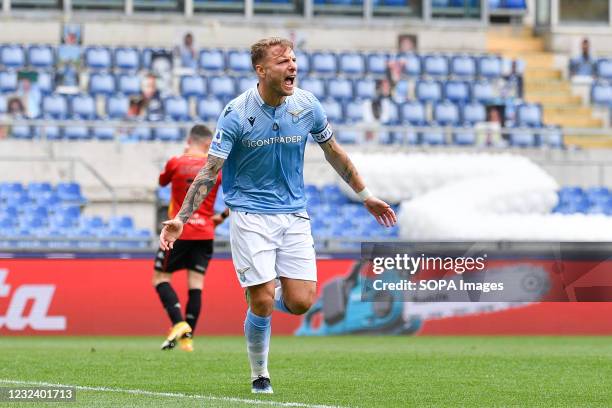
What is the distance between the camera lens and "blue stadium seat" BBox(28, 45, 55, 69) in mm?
26562

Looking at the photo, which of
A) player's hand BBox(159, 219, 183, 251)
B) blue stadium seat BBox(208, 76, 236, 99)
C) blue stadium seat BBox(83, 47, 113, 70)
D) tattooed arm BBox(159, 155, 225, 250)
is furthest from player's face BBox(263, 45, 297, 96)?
blue stadium seat BBox(83, 47, 113, 70)

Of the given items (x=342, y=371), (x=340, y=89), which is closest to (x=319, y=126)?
(x=342, y=371)

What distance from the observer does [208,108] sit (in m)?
25.0

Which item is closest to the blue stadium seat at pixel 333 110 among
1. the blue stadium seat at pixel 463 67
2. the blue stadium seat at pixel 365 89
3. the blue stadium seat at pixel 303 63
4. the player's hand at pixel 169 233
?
the blue stadium seat at pixel 365 89

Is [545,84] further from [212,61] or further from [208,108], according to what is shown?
[208,108]

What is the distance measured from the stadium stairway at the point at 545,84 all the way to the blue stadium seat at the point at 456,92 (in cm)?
179

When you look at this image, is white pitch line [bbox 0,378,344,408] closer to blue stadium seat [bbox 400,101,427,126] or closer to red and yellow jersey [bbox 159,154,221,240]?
red and yellow jersey [bbox 159,154,221,240]

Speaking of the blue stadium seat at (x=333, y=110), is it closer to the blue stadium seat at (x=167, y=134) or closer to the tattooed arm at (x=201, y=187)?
the blue stadium seat at (x=167, y=134)

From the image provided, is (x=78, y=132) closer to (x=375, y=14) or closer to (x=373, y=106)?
(x=373, y=106)

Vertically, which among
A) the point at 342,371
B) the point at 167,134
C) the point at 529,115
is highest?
the point at 529,115

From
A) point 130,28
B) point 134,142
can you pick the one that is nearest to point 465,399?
point 134,142

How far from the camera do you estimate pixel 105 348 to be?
14438mm

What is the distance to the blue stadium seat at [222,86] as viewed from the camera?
2605cm

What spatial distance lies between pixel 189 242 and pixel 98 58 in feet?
44.6
